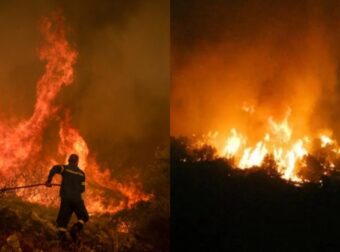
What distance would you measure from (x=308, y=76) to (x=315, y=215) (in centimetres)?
179

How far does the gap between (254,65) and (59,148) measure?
2.83m

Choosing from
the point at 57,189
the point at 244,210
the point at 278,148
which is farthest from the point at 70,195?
the point at 278,148

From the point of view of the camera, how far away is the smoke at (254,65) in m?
5.84

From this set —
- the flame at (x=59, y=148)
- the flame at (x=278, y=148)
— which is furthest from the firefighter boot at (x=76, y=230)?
the flame at (x=278, y=148)

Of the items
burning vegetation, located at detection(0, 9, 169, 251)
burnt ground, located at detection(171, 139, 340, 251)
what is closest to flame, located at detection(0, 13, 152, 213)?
burning vegetation, located at detection(0, 9, 169, 251)

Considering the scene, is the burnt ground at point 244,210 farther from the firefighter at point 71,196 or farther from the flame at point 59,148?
the firefighter at point 71,196

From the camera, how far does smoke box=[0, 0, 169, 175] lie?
238 inches

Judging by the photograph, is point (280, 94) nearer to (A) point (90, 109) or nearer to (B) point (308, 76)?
(B) point (308, 76)

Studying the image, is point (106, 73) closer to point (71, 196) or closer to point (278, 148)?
point (71, 196)

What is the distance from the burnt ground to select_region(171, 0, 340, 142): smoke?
552 millimetres

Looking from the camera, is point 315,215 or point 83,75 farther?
point 83,75

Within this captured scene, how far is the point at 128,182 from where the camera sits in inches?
236

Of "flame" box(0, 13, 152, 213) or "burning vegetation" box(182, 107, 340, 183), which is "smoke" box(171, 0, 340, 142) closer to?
"burning vegetation" box(182, 107, 340, 183)

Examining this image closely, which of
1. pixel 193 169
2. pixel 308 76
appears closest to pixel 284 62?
pixel 308 76
